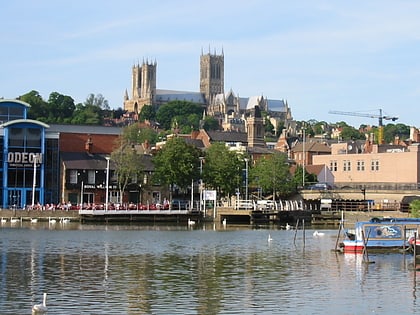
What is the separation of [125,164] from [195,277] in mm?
78846

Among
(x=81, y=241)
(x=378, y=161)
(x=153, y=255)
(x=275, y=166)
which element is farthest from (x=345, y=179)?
(x=153, y=255)

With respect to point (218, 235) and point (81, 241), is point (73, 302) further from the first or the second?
point (218, 235)

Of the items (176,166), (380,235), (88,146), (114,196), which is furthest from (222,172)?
(380,235)

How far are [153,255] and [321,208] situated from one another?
244ft

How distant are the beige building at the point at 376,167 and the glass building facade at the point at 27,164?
50.5 meters

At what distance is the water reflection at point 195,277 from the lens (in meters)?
44.3

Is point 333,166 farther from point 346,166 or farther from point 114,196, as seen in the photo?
point 114,196

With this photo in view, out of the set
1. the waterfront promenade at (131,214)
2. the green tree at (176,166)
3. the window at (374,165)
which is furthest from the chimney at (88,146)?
the window at (374,165)

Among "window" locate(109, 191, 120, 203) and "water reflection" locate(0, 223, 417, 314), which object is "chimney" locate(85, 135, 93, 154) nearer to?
"window" locate(109, 191, 120, 203)

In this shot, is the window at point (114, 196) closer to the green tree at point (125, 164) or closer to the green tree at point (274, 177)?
the green tree at point (125, 164)

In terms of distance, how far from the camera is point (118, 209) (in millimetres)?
123812

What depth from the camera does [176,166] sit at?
443 feet

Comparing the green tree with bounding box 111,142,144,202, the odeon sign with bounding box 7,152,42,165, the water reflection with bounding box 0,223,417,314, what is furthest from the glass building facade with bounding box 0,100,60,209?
the water reflection with bounding box 0,223,417,314

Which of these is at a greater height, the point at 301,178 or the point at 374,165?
the point at 374,165
